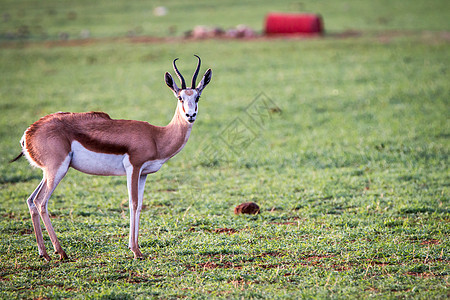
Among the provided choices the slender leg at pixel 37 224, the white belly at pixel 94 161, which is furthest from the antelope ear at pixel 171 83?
the slender leg at pixel 37 224

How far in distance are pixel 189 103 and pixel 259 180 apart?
4106mm

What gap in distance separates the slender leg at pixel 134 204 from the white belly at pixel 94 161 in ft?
0.58

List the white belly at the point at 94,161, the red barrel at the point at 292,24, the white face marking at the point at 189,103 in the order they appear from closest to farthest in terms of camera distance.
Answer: the white face marking at the point at 189,103 < the white belly at the point at 94,161 < the red barrel at the point at 292,24

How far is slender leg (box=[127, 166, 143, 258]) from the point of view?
21.9 feet

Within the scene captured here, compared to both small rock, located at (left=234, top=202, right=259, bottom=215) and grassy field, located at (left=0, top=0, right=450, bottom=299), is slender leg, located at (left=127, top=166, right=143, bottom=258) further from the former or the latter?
small rock, located at (left=234, top=202, right=259, bottom=215)

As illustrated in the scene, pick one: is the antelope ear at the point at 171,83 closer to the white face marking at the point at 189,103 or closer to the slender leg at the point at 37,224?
the white face marking at the point at 189,103

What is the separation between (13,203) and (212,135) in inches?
214

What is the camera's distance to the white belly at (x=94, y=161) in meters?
6.64

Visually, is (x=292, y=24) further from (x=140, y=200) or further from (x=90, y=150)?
(x=90, y=150)

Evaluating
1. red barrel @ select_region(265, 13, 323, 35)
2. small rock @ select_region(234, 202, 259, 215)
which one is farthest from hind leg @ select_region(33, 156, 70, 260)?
red barrel @ select_region(265, 13, 323, 35)

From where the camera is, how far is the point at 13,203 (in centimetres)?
933

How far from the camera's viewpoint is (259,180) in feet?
34.0

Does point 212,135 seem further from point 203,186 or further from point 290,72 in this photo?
point 290,72

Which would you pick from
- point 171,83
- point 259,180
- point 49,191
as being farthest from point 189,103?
point 259,180
